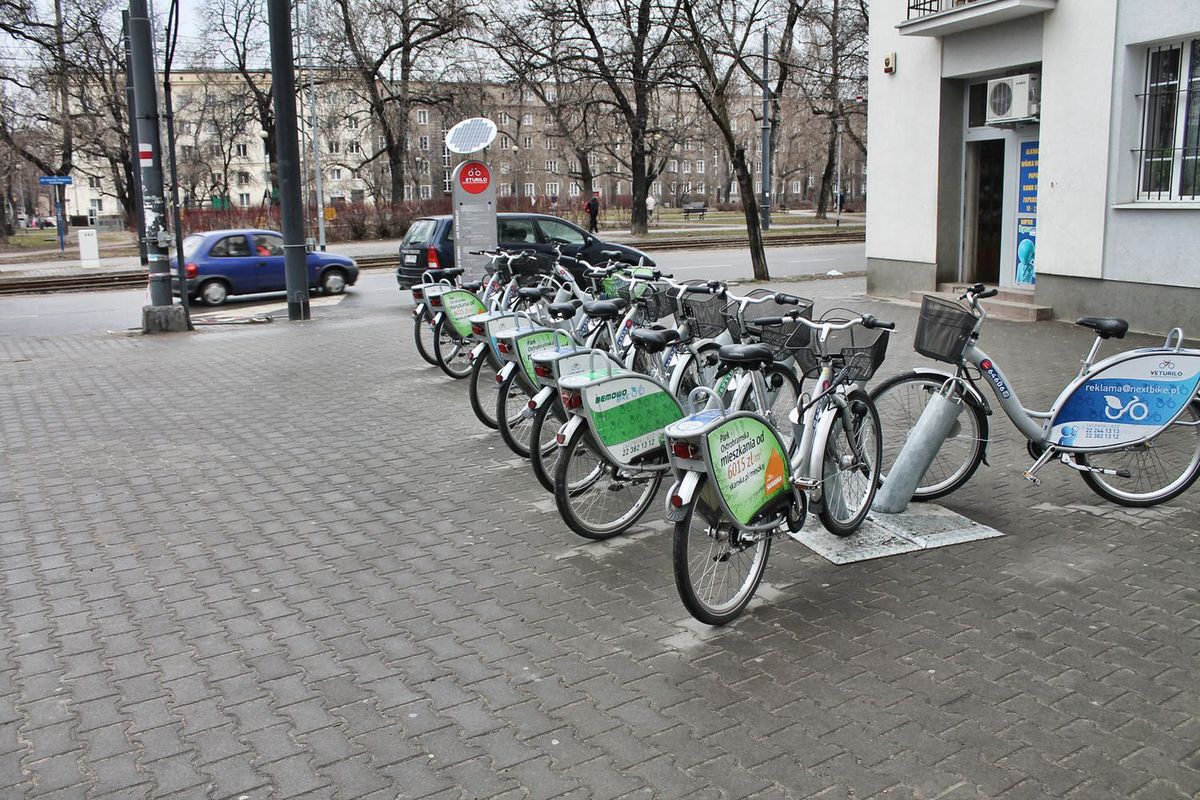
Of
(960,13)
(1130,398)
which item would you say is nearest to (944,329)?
(1130,398)

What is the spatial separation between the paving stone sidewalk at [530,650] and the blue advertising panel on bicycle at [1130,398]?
45 centimetres

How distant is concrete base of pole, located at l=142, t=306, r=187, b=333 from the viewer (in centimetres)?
1486

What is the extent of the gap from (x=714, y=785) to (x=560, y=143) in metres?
48.8

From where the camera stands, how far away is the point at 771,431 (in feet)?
14.8

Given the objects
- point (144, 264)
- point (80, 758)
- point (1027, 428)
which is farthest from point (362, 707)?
point (144, 264)

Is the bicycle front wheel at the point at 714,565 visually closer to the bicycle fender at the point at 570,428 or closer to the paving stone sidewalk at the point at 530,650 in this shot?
the paving stone sidewalk at the point at 530,650

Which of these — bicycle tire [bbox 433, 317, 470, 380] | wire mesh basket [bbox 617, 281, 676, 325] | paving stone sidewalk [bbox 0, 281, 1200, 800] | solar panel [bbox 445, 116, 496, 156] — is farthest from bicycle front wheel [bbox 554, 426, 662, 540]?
solar panel [bbox 445, 116, 496, 156]

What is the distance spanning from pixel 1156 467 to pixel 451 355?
6.55 metres

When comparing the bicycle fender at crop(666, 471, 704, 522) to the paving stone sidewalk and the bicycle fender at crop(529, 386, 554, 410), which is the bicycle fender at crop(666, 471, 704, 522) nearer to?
the paving stone sidewalk

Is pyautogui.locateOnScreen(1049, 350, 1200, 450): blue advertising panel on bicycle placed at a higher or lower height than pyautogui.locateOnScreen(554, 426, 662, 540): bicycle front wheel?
higher

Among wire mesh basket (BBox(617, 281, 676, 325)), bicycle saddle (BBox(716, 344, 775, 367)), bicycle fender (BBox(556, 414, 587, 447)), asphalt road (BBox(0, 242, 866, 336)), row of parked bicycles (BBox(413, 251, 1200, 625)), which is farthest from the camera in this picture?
asphalt road (BBox(0, 242, 866, 336))

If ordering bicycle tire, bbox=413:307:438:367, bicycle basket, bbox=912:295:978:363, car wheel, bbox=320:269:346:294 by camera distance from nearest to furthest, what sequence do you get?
1. bicycle basket, bbox=912:295:978:363
2. bicycle tire, bbox=413:307:438:367
3. car wheel, bbox=320:269:346:294

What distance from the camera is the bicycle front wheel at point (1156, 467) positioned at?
5.63 meters

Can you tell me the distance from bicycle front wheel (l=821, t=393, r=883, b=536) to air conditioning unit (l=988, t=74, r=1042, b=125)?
936 centimetres
